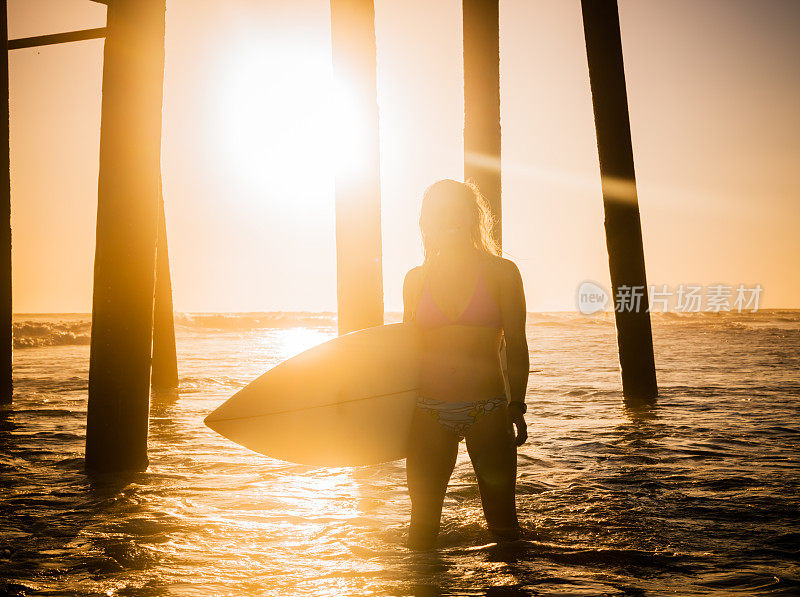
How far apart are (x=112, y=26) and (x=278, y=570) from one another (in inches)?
151

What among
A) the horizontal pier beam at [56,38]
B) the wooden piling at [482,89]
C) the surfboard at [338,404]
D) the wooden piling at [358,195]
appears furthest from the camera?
the horizontal pier beam at [56,38]

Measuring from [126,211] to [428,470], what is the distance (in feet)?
9.52

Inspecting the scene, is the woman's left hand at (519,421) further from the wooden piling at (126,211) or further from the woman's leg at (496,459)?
the wooden piling at (126,211)

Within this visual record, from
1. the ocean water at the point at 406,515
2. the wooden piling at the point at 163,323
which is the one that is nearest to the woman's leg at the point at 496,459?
the ocean water at the point at 406,515

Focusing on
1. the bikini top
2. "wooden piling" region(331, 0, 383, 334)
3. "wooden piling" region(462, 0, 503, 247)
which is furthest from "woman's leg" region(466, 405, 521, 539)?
"wooden piling" region(462, 0, 503, 247)

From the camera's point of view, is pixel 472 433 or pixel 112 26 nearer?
pixel 472 433

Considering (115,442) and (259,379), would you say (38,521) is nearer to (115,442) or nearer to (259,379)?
(115,442)

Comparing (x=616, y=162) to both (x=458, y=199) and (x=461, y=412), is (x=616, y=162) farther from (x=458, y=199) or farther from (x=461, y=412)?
(x=461, y=412)

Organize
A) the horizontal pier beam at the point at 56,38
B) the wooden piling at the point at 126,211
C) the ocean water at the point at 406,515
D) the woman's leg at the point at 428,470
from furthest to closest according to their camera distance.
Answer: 1. the horizontal pier beam at the point at 56,38
2. the wooden piling at the point at 126,211
3. the woman's leg at the point at 428,470
4. the ocean water at the point at 406,515

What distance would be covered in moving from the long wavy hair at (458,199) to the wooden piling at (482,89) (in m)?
3.30

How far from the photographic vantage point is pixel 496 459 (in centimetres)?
366

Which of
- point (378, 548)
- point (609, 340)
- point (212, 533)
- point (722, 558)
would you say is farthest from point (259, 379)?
point (609, 340)

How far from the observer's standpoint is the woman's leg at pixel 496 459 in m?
3.65

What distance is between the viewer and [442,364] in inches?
147
